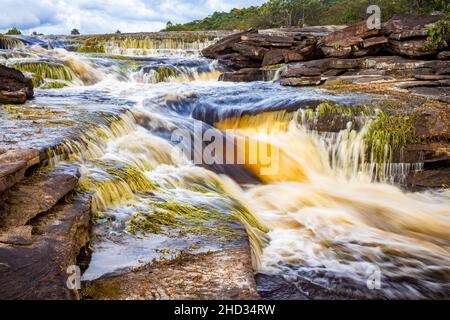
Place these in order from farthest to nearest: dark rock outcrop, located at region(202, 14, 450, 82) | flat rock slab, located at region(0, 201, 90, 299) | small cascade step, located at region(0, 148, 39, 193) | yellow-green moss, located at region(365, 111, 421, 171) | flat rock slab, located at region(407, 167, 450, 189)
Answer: dark rock outcrop, located at region(202, 14, 450, 82) < yellow-green moss, located at region(365, 111, 421, 171) < flat rock slab, located at region(407, 167, 450, 189) < small cascade step, located at region(0, 148, 39, 193) < flat rock slab, located at region(0, 201, 90, 299)

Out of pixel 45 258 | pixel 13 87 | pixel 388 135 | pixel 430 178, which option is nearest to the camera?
pixel 45 258

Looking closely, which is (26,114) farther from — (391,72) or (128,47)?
(128,47)

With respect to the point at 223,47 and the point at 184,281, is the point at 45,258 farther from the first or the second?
the point at 223,47

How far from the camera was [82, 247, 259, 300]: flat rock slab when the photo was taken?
2904mm

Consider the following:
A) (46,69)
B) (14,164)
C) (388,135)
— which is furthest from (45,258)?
(46,69)

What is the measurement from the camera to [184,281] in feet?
10.1

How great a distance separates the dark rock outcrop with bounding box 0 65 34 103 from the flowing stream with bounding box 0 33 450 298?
0.51 metres

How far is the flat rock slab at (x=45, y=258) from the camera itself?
2.59 metres

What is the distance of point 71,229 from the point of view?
344 cm

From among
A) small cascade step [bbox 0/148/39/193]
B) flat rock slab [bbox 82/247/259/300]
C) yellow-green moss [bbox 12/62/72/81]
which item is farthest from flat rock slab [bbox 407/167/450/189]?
yellow-green moss [bbox 12/62/72/81]

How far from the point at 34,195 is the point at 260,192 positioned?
401 cm

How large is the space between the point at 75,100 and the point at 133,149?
436 cm

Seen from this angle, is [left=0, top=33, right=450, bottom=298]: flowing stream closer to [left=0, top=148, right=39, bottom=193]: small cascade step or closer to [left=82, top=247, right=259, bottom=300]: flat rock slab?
[left=82, top=247, right=259, bottom=300]: flat rock slab

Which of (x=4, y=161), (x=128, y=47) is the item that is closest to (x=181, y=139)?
(x=4, y=161)
